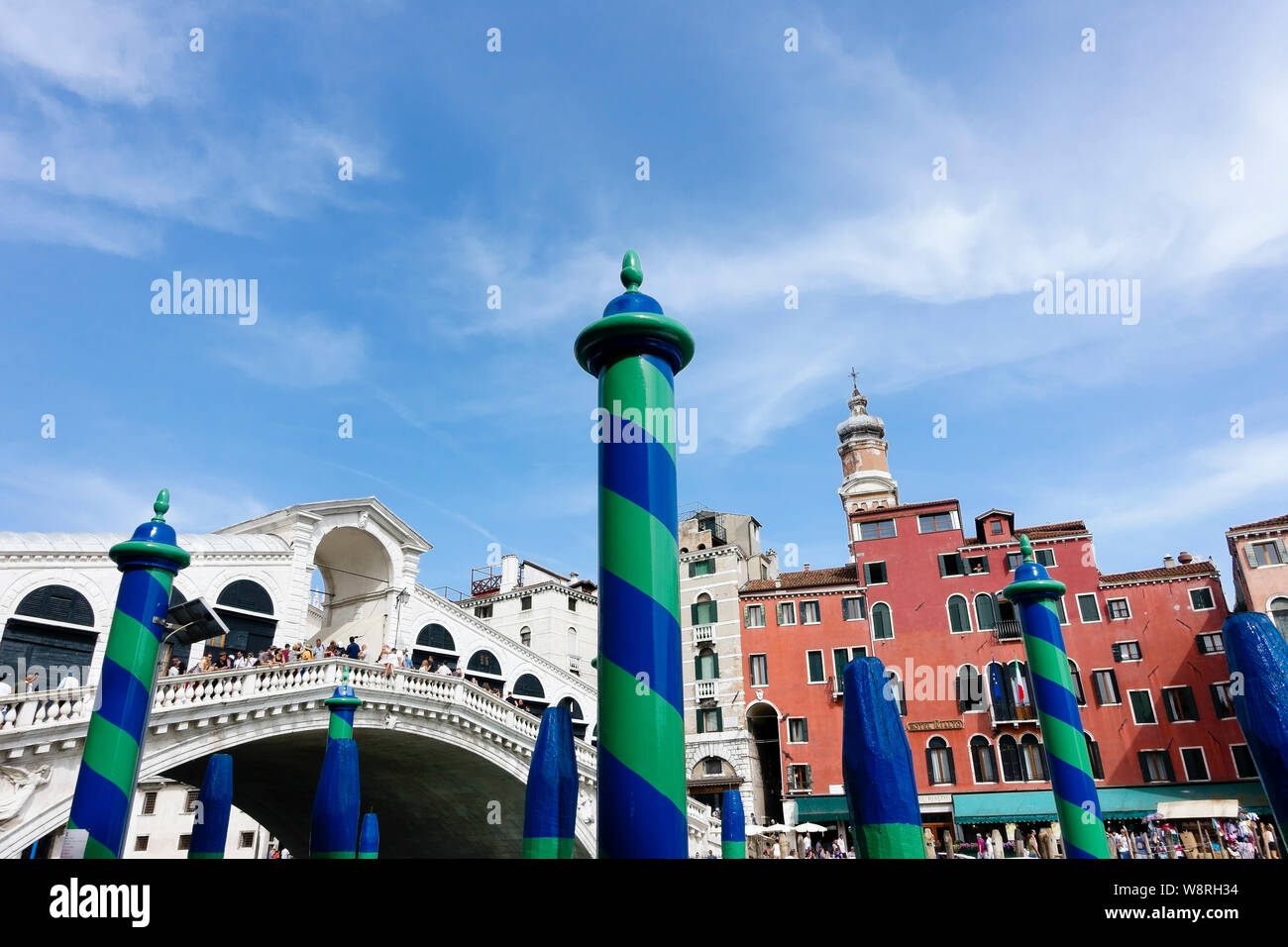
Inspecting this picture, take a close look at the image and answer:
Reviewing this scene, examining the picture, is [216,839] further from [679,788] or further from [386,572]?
[386,572]

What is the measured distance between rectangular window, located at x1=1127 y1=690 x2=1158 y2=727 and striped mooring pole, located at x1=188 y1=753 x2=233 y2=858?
28335 mm

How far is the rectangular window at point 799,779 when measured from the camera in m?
28.5

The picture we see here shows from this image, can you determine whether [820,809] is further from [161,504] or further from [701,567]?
[161,504]

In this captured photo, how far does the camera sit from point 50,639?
1792 cm

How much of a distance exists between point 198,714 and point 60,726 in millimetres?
2691

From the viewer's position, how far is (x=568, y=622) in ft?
117

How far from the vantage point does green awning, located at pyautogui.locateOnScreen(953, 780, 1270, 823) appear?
24516mm

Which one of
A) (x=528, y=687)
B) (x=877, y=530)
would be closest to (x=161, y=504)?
(x=528, y=687)

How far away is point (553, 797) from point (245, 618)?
71.0 ft

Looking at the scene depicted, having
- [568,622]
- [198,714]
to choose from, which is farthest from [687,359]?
[568,622]

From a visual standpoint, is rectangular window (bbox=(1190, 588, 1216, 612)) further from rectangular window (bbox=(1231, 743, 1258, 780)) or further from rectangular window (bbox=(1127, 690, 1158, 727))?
rectangular window (bbox=(1231, 743, 1258, 780))

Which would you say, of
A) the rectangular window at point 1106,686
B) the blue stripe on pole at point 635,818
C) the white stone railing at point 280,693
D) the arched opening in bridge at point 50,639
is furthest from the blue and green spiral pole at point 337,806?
the rectangular window at point 1106,686

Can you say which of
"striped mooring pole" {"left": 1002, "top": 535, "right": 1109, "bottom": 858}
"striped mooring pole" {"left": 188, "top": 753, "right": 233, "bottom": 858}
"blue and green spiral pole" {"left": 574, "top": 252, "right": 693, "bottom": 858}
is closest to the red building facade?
→ "striped mooring pole" {"left": 1002, "top": 535, "right": 1109, "bottom": 858}
